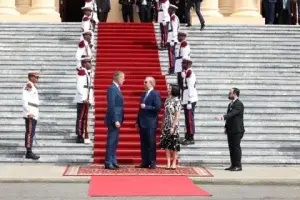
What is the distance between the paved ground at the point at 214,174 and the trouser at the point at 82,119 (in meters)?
1.12

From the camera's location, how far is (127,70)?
63.9 ft

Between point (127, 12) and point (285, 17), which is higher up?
point (127, 12)

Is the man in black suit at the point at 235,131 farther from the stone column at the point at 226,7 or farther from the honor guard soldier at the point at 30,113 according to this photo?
the stone column at the point at 226,7

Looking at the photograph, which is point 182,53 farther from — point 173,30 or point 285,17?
point 285,17

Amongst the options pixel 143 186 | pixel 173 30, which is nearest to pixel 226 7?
pixel 173 30

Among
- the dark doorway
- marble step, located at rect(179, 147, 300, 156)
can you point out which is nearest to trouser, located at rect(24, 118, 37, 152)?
marble step, located at rect(179, 147, 300, 156)

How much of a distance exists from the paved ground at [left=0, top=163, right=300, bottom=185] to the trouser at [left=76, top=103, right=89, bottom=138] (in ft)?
3.69

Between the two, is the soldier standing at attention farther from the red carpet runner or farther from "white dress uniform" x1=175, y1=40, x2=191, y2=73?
"white dress uniform" x1=175, y1=40, x2=191, y2=73

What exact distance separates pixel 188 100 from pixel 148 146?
1.77m

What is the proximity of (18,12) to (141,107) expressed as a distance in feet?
49.0

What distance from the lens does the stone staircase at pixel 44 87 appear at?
1497 cm

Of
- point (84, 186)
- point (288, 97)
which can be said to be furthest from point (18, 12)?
point (84, 186)

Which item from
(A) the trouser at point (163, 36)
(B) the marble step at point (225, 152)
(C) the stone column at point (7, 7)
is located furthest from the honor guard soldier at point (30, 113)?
(C) the stone column at point (7, 7)

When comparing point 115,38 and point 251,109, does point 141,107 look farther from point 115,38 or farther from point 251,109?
point 115,38
